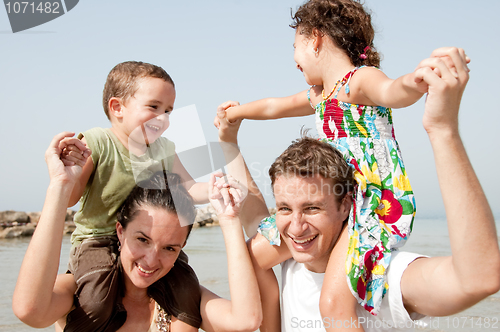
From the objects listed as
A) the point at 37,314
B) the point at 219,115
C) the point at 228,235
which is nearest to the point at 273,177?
the point at 228,235

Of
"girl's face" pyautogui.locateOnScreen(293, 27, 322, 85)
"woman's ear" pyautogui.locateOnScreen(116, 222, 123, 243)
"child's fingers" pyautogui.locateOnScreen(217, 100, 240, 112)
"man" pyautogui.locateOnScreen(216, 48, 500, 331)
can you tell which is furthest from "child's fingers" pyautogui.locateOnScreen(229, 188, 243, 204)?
"child's fingers" pyautogui.locateOnScreen(217, 100, 240, 112)

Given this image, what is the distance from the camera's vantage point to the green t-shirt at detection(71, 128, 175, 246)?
292 centimetres

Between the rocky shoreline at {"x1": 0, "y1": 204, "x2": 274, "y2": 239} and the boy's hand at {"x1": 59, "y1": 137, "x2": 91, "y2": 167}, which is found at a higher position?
the boy's hand at {"x1": 59, "y1": 137, "x2": 91, "y2": 167}

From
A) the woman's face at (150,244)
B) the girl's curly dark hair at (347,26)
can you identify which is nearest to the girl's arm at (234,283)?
the woman's face at (150,244)

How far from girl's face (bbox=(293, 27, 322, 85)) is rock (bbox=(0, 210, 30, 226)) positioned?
1284 cm

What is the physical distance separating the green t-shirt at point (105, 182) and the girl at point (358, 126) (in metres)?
0.97

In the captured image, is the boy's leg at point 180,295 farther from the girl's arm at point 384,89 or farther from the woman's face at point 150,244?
the girl's arm at point 384,89

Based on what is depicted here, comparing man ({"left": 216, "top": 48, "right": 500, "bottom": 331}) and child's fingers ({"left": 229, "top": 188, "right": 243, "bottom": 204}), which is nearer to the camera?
man ({"left": 216, "top": 48, "right": 500, "bottom": 331})

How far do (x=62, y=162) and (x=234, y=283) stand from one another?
123 cm

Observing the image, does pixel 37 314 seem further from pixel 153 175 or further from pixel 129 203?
pixel 153 175

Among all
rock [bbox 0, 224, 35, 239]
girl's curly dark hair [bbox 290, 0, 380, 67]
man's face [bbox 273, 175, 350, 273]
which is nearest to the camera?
man's face [bbox 273, 175, 350, 273]

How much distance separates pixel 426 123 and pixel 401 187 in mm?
937

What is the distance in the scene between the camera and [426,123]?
1820 millimetres

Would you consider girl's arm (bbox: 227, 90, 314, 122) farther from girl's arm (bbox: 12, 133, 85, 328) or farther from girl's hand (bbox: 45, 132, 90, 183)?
girl's arm (bbox: 12, 133, 85, 328)
